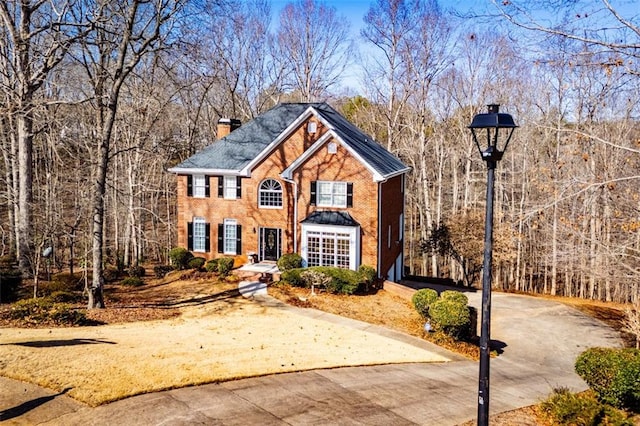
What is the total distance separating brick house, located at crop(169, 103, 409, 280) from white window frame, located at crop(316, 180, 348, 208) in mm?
49

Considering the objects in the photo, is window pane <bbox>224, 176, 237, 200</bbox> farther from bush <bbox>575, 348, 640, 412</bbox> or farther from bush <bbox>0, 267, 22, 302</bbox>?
bush <bbox>575, 348, 640, 412</bbox>

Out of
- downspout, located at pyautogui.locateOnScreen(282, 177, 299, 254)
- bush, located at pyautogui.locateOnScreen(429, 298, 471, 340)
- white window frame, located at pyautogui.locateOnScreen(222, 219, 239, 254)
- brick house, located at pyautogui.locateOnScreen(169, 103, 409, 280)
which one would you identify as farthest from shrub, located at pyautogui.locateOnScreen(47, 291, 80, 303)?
bush, located at pyautogui.locateOnScreen(429, 298, 471, 340)

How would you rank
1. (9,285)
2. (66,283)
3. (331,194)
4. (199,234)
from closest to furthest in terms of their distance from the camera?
1. (9,285)
2. (66,283)
3. (331,194)
4. (199,234)

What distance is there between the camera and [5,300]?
17.9 meters

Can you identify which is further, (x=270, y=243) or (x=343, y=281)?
(x=270, y=243)

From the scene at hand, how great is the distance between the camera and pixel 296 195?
25.0 metres

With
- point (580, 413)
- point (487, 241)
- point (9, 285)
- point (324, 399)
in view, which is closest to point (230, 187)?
point (9, 285)

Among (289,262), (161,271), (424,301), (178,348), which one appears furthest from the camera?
(161,271)

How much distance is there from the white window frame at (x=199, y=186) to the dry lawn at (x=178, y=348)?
8.37m

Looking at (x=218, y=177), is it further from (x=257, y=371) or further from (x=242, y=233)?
(x=257, y=371)

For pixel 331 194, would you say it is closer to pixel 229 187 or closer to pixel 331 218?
pixel 331 218

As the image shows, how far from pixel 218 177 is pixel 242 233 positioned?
3424mm

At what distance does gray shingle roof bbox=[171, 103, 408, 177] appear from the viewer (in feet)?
88.4

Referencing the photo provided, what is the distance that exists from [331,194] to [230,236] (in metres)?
6.53
